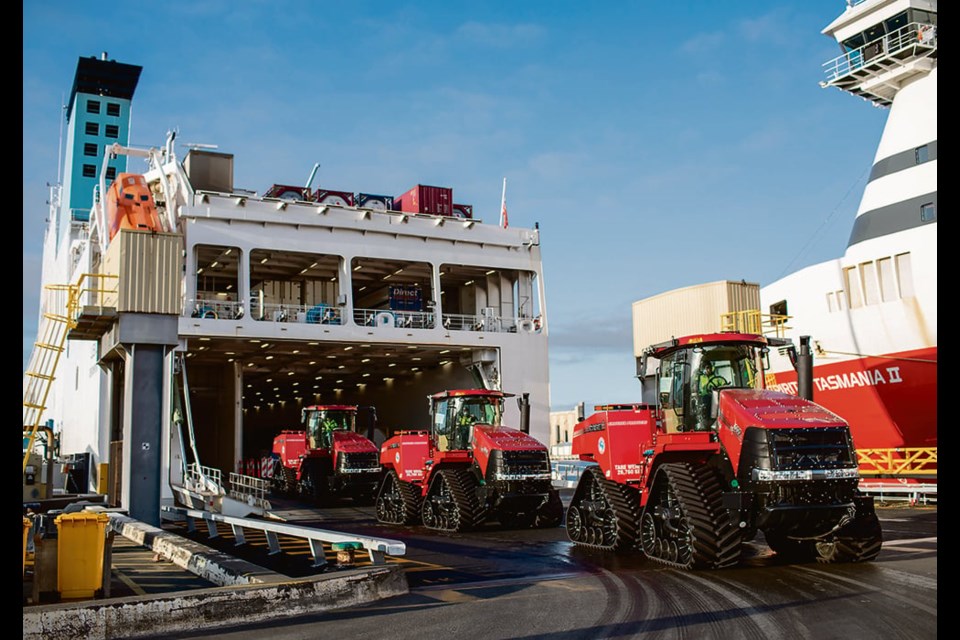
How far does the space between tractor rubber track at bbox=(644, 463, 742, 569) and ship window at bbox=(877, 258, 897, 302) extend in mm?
15779

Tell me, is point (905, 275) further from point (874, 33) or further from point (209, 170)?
point (209, 170)

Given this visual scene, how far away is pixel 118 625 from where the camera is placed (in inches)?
318

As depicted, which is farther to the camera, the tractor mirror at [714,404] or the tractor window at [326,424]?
the tractor window at [326,424]

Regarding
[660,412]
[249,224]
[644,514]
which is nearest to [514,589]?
[644,514]

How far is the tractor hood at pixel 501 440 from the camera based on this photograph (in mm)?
17166

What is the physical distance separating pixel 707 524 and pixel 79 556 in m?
7.52

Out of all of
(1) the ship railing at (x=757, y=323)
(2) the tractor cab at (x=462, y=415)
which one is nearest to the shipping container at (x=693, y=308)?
(1) the ship railing at (x=757, y=323)

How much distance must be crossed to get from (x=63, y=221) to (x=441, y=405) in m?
52.2

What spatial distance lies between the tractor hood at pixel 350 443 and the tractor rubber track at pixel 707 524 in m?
16.4

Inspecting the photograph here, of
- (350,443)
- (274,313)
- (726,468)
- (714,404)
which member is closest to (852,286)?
(350,443)

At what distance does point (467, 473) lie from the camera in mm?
18125

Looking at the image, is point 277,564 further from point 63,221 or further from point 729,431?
point 63,221

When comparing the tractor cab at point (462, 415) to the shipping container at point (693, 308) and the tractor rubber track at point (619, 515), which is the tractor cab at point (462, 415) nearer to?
the tractor rubber track at point (619, 515)

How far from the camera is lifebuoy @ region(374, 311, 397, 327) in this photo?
34.2 metres
